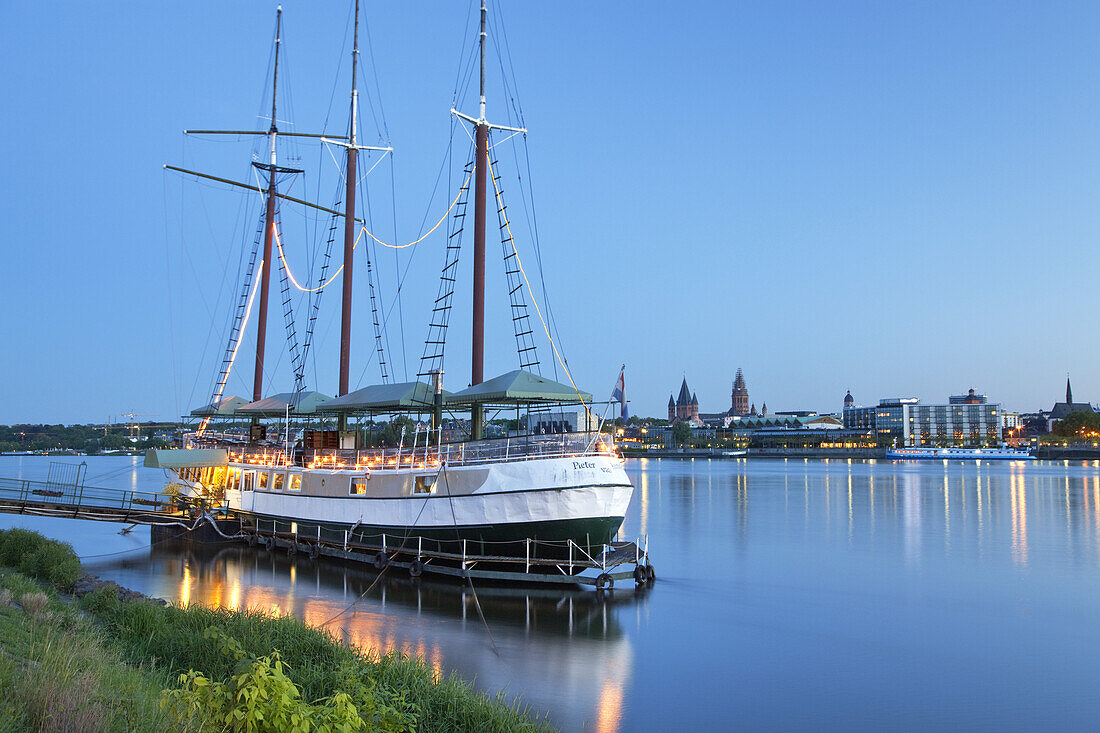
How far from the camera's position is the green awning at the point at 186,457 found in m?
42.4

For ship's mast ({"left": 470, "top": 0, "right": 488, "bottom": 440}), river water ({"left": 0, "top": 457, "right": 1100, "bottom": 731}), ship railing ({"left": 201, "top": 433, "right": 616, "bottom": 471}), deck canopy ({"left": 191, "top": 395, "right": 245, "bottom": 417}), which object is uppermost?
ship's mast ({"left": 470, "top": 0, "right": 488, "bottom": 440})

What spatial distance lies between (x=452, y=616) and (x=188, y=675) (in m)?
17.6

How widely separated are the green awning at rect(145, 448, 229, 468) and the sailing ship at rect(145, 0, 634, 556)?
70 millimetres

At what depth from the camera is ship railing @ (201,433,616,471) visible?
29.6 meters

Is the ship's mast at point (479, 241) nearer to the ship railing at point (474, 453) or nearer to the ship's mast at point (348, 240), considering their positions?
the ship railing at point (474, 453)

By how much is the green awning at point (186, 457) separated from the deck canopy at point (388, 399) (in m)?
8.73

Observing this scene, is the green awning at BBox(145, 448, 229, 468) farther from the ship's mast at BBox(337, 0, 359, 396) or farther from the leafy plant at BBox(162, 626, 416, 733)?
the leafy plant at BBox(162, 626, 416, 733)

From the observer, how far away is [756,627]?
2802 centimetres

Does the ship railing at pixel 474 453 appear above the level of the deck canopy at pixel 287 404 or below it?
below

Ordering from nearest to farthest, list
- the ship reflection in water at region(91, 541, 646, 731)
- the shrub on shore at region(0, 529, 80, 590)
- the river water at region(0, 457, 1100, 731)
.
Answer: the river water at region(0, 457, 1100, 731)
the ship reflection in water at region(91, 541, 646, 731)
the shrub on shore at region(0, 529, 80, 590)

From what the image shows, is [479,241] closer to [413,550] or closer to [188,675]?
[413,550]

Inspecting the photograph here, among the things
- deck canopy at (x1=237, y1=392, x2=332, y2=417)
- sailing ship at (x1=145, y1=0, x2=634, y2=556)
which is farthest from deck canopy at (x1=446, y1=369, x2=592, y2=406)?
deck canopy at (x1=237, y1=392, x2=332, y2=417)

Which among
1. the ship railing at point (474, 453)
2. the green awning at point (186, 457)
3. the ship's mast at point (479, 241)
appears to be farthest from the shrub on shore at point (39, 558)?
the ship's mast at point (479, 241)

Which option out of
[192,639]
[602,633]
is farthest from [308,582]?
[192,639]
